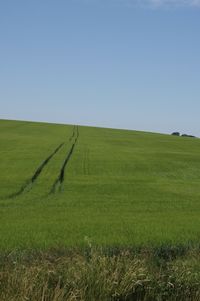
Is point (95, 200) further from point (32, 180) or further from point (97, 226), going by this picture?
point (32, 180)

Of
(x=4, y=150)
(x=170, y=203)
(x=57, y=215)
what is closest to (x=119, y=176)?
(x=170, y=203)

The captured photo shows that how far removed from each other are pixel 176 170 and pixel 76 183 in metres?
12.1

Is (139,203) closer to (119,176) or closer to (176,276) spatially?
(119,176)

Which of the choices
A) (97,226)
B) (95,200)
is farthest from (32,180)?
(97,226)

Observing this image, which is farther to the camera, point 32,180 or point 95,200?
point 32,180

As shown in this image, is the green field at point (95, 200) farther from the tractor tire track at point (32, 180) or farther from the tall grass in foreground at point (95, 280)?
the tall grass in foreground at point (95, 280)

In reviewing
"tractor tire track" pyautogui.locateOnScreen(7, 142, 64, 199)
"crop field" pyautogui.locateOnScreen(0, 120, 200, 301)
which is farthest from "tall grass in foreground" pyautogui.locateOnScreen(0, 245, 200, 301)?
"tractor tire track" pyautogui.locateOnScreen(7, 142, 64, 199)

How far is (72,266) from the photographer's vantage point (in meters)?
8.74

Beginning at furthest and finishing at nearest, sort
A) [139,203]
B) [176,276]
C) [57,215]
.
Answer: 1. [139,203]
2. [57,215]
3. [176,276]

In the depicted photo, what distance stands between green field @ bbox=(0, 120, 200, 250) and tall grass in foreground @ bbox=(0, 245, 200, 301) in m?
0.95

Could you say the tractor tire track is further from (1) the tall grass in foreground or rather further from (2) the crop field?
(1) the tall grass in foreground

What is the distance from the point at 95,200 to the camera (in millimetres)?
24047

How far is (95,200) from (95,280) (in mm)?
15830

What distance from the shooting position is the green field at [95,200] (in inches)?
631
